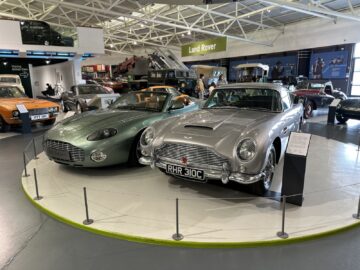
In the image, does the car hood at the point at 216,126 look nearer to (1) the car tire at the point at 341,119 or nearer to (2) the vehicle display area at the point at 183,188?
(2) the vehicle display area at the point at 183,188

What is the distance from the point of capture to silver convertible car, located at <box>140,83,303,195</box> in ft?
9.42

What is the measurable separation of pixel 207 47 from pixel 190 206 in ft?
47.6

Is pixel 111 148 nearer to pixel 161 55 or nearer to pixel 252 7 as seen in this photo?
pixel 252 7

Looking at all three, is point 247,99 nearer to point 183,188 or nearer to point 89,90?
point 183,188

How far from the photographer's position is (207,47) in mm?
16141

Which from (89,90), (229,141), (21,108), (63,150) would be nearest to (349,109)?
(229,141)

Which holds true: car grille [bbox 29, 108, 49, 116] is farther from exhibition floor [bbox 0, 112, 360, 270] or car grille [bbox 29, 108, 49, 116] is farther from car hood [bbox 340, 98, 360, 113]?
car hood [bbox 340, 98, 360, 113]

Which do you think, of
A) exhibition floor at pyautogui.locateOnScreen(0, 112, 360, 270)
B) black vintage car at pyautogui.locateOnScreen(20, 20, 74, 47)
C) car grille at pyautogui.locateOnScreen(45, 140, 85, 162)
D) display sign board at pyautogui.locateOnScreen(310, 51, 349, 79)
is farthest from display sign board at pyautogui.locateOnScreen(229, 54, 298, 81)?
exhibition floor at pyautogui.locateOnScreen(0, 112, 360, 270)

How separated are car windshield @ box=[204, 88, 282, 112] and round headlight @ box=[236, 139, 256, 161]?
1.28 metres

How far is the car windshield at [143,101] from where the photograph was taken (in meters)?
4.80

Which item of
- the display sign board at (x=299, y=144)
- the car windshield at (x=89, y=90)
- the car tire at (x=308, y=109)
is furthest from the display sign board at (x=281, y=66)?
the display sign board at (x=299, y=144)

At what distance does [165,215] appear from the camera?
2.90 m

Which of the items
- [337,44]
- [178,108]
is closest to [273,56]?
[337,44]

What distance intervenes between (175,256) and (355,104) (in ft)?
A: 24.6
